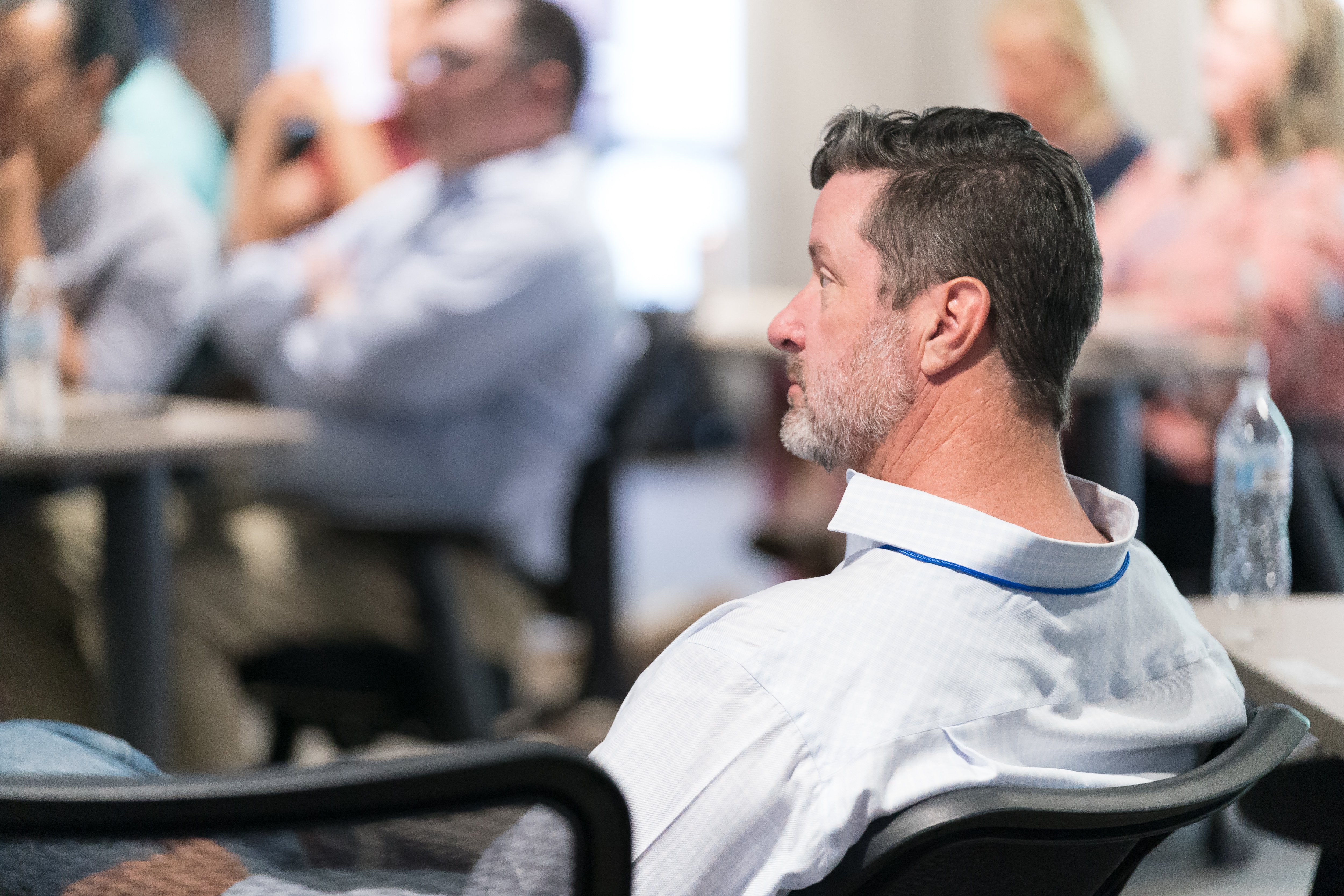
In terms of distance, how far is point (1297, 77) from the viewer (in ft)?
9.43

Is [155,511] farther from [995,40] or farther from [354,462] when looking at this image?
[995,40]

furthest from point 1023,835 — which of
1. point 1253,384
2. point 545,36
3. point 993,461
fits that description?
point 545,36

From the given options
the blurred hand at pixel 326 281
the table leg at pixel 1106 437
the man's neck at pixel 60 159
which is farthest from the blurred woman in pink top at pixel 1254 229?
the man's neck at pixel 60 159

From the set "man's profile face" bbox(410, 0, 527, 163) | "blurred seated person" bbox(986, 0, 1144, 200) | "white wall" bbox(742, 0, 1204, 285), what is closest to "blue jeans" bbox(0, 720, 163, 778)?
"man's profile face" bbox(410, 0, 527, 163)

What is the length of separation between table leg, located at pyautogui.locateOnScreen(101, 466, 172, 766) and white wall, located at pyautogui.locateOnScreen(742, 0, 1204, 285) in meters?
4.44

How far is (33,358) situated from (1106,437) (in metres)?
2.04

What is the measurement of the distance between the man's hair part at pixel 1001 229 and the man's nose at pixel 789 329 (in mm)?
Answer: 80

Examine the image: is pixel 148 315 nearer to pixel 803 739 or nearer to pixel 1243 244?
pixel 1243 244

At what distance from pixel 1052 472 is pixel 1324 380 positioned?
2.11m

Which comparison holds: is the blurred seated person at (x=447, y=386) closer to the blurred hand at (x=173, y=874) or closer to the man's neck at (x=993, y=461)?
the man's neck at (x=993, y=461)

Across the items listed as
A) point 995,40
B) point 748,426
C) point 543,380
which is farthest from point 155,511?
point 748,426

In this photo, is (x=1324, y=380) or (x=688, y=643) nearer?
(x=688, y=643)

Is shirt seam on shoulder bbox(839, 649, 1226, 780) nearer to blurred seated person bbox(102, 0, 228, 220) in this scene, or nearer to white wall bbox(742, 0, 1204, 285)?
blurred seated person bbox(102, 0, 228, 220)

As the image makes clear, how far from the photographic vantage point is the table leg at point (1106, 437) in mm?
2424
